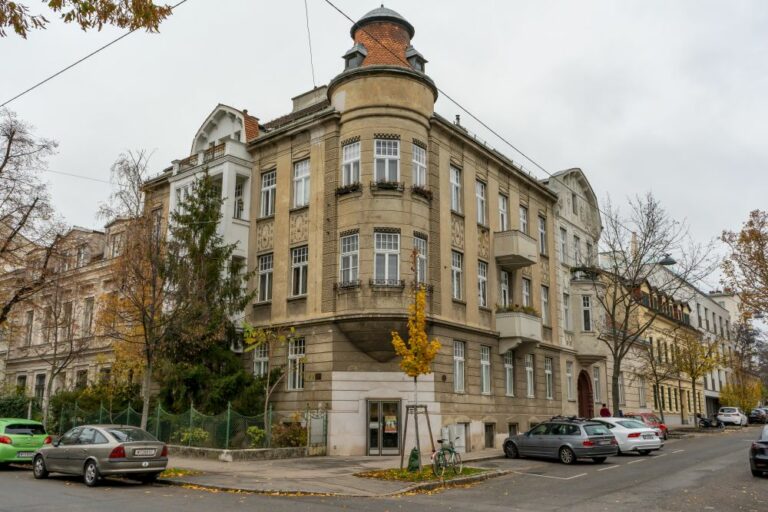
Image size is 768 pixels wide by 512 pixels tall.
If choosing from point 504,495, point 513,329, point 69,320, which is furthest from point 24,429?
point 513,329

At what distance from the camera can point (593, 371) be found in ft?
130

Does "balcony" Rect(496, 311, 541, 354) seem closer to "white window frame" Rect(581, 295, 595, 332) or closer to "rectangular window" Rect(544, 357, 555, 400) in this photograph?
"rectangular window" Rect(544, 357, 555, 400)

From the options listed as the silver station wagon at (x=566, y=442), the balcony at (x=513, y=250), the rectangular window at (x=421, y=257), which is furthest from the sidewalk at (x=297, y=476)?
the balcony at (x=513, y=250)

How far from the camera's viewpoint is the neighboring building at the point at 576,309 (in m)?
36.5

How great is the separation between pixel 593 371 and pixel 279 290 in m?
21.6

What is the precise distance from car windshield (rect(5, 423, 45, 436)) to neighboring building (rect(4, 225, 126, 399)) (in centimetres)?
575

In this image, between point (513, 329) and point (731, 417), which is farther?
point (731, 417)

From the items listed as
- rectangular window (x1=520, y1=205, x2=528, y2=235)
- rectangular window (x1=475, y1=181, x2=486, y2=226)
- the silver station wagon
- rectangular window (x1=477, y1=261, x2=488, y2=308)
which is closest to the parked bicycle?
the silver station wagon

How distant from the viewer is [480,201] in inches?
1211

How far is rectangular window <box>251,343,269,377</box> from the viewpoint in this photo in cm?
2738

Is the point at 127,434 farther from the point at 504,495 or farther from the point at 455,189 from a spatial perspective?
the point at 455,189

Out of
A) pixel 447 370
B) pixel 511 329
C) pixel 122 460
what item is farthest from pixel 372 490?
pixel 511 329

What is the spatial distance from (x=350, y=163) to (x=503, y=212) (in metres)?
9.97

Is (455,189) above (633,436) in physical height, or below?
above
